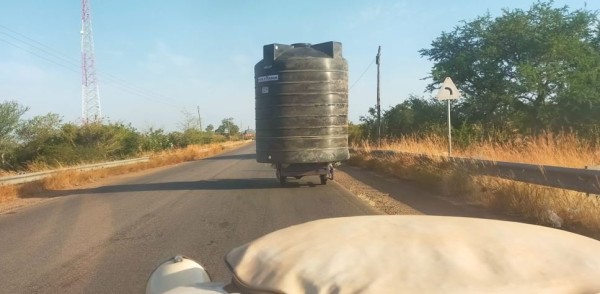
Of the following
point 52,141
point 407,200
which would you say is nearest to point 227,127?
point 52,141

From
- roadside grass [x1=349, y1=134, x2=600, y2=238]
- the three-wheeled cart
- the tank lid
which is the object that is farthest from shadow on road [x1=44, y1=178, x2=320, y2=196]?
the tank lid

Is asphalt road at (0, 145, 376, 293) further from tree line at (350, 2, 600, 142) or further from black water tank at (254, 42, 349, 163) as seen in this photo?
tree line at (350, 2, 600, 142)

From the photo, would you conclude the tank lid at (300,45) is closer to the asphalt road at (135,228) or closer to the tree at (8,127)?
the asphalt road at (135,228)

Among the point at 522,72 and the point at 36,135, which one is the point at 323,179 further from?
Answer: the point at 36,135

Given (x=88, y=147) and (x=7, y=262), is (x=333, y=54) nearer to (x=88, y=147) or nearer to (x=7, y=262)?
(x=7, y=262)

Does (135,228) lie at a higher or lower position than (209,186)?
higher

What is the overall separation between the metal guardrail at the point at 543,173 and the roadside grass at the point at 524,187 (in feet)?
0.78

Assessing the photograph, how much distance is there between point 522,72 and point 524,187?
18222mm

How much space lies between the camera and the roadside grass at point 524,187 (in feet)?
26.7

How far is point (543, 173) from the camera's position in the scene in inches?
354

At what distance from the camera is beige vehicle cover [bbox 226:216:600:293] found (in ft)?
6.13

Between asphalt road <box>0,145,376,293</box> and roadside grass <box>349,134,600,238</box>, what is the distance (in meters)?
2.35

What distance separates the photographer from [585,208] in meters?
8.16

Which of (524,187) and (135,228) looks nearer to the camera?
(135,228)
